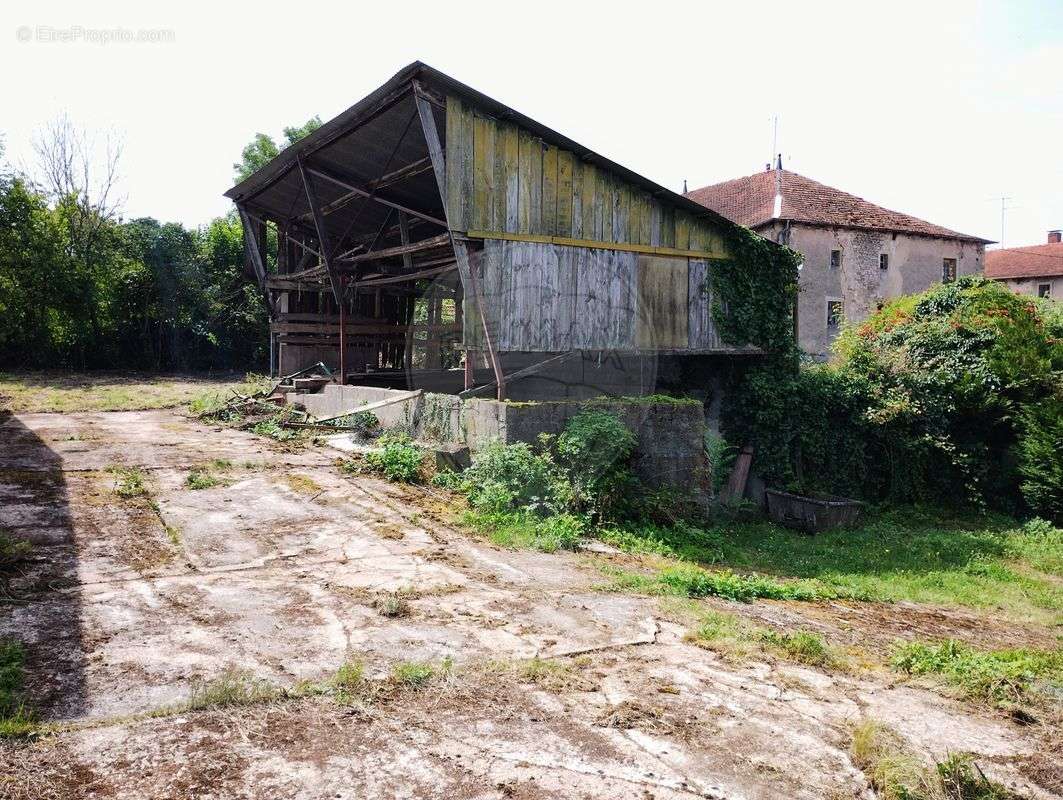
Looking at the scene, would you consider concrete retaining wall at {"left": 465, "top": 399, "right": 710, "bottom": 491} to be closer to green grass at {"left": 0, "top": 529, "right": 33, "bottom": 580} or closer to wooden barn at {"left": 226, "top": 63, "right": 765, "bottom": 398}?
wooden barn at {"left": 226, "top": 63, "right": 765, "bottom": 398}

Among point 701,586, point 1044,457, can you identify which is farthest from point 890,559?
point 701,586

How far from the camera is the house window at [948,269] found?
26.8m

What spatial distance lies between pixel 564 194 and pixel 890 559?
24.5 feet

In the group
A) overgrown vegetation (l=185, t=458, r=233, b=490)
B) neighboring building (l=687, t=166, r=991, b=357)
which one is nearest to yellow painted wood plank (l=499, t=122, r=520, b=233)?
overgrown vegetation (l=185, t=458, r=233, b=490)

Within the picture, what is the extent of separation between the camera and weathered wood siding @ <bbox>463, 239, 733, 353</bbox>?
10.5 meters

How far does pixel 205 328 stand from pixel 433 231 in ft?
45.5

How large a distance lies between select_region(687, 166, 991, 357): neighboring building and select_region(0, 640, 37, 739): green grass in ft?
76.7

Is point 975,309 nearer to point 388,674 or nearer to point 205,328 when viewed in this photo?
point 388,674

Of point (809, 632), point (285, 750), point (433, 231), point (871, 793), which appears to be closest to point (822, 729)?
point (871, 793)

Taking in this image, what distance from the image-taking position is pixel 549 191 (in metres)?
11.0

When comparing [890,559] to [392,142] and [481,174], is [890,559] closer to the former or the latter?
[481,174]

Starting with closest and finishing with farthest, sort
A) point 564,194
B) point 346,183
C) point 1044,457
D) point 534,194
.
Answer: point 534,194, point 564,194, point 346,183, point 1044,457

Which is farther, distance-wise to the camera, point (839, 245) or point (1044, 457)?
point (839, 245)

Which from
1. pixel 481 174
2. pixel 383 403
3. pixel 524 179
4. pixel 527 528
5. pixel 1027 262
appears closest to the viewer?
pixel 527 528
